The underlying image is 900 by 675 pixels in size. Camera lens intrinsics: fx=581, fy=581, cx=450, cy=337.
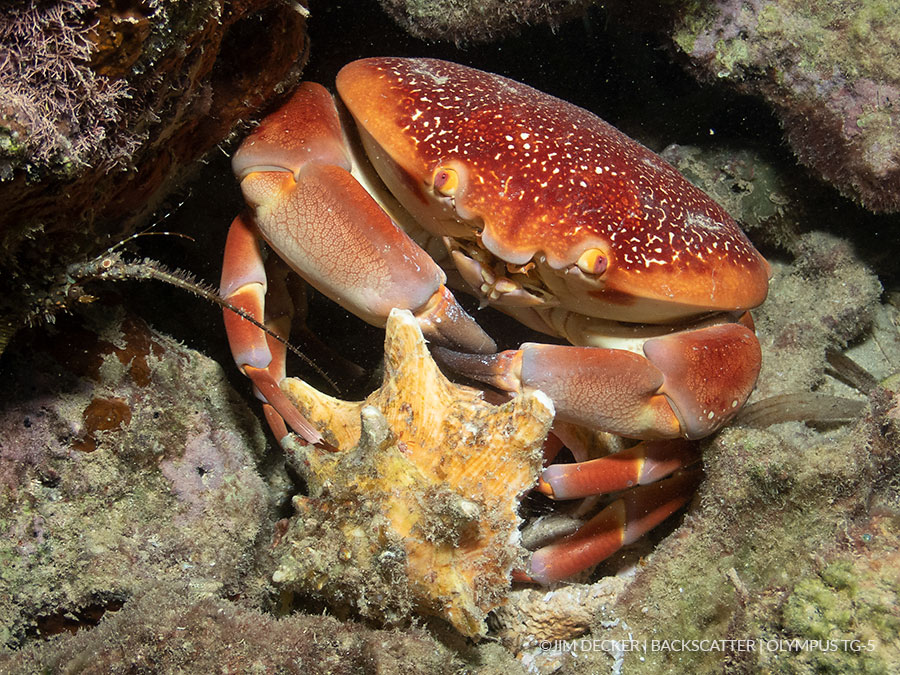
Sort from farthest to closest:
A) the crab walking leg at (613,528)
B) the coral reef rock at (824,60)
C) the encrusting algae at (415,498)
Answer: the coral reef rock at (824,60) → the crab walking leg at (613,528) → the encrusting algae at (415,498)

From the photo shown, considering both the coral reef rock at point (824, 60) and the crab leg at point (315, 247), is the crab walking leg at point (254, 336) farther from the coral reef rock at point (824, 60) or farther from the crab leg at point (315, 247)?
the coral reef rock at point (824, 60)

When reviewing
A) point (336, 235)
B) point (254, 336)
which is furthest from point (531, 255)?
point (254, 336)

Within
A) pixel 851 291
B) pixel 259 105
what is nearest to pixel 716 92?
pixel 851 291

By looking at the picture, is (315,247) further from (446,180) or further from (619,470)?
(619,470)

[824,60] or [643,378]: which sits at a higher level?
[824,60]

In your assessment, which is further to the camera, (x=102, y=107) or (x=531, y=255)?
(x=531, y=255)

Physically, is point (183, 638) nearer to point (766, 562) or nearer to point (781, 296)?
point (766, 562)

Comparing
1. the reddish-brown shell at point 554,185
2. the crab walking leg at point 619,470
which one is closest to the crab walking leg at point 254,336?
the reddish-brown shell at point 554,185
